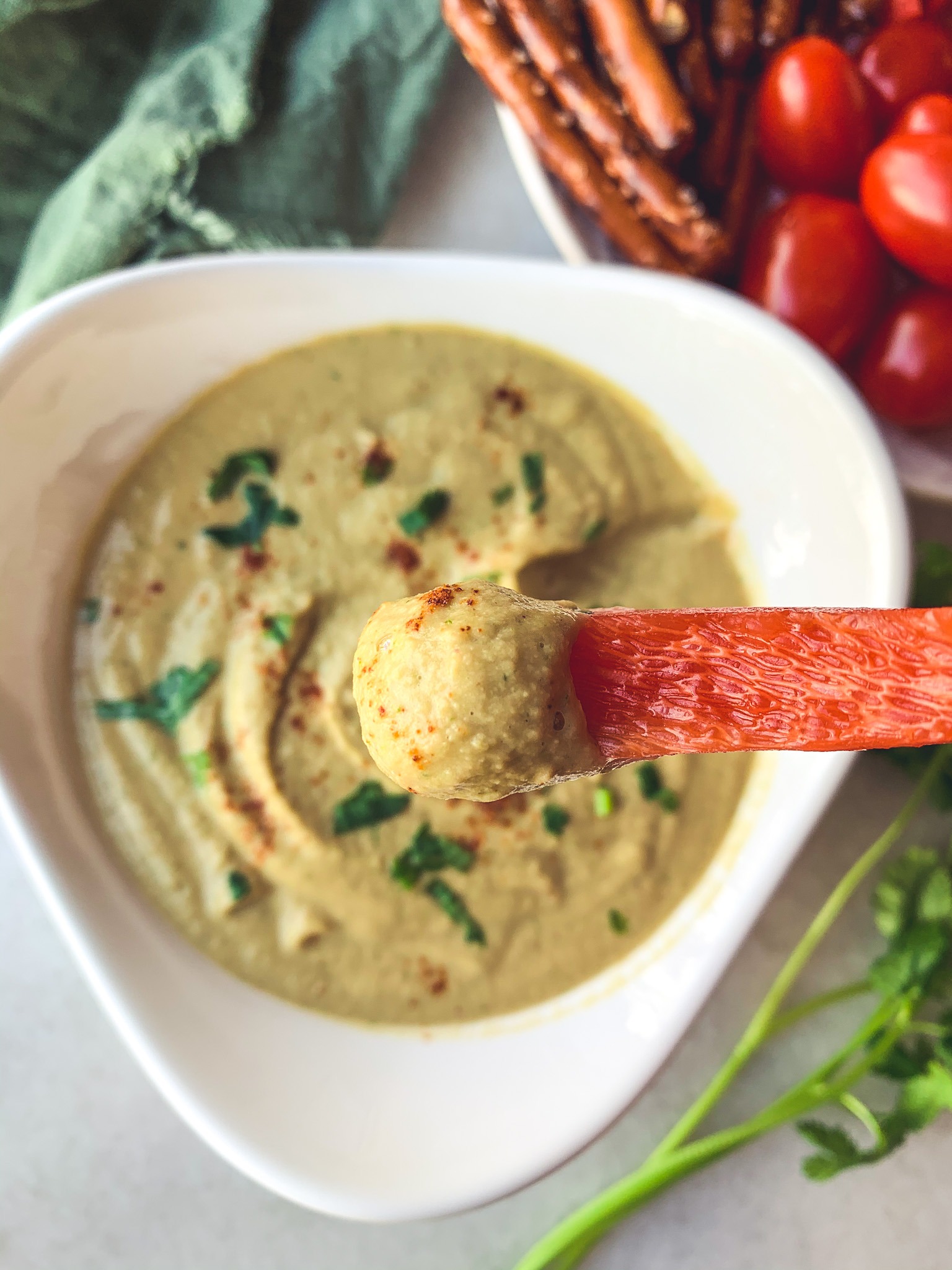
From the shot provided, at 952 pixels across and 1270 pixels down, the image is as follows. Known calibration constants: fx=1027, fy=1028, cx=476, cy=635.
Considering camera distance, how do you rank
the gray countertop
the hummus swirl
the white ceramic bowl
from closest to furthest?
1. the hummus swirl
2. the white ceramic bowl
3. the gray countertop

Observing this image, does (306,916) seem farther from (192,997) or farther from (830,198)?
(830,198)

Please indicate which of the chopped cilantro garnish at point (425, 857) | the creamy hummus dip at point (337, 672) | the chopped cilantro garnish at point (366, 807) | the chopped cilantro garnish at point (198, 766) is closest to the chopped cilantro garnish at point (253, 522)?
the creamy hummus dip at point (337, 672)

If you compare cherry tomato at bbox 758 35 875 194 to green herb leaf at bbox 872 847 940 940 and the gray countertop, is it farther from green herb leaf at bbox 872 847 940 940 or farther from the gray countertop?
green herb leaf at bbox 872 847 940 940

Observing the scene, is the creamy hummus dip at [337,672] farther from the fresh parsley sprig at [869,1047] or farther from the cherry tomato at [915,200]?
the cherry tomato at [915,200]

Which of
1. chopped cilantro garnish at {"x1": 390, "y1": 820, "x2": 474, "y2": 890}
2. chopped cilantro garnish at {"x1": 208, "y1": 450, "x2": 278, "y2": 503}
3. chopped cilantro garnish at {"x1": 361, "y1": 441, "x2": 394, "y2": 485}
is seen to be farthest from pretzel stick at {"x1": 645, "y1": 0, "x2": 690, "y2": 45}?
chopped cilantro garnish at {"x1": 390, "y1": 820, "x2": 474, "y2": 890}

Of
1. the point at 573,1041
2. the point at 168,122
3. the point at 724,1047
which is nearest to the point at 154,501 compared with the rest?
the point at 168,122

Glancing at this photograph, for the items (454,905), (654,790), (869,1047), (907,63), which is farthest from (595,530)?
(869,1047)
